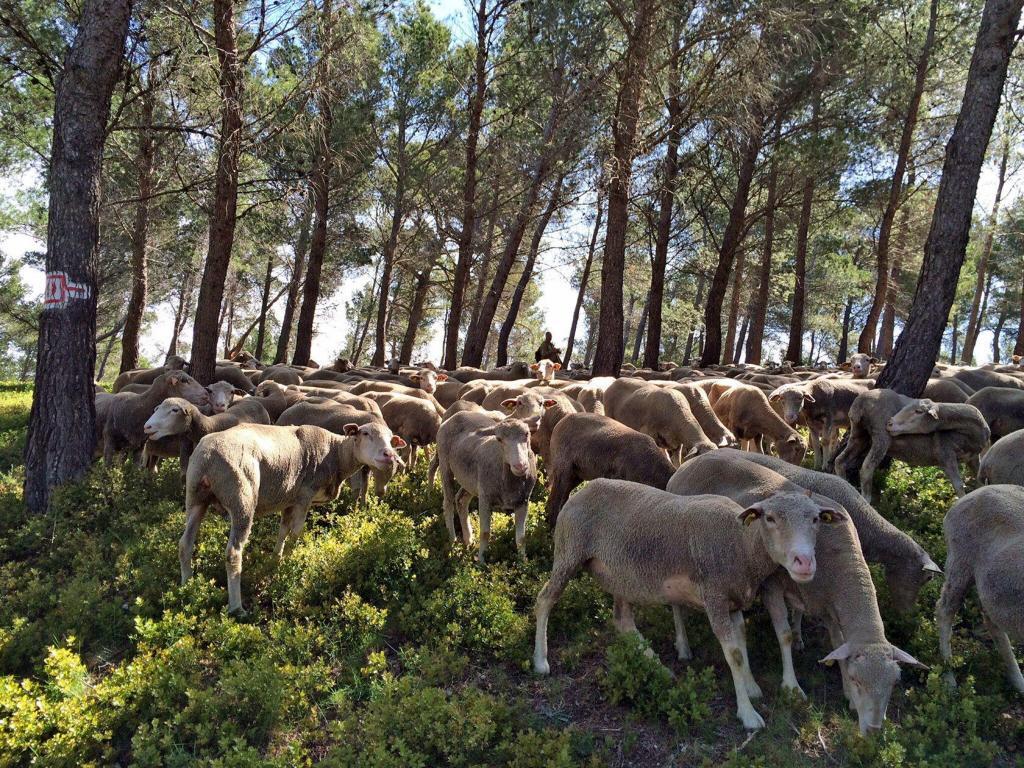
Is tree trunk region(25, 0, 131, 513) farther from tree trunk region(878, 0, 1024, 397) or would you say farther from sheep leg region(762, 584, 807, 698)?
tree trunk region(878, 0, 1024, 397)

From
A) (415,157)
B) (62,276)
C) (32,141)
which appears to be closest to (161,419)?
(62,276)

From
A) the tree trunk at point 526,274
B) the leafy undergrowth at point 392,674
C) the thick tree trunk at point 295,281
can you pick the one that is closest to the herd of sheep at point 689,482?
the leafy undergrowth at point 392,674

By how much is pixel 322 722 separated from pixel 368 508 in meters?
3.52

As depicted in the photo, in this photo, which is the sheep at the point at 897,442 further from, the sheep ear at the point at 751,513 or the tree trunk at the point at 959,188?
the sheep ear at the point at 751,513

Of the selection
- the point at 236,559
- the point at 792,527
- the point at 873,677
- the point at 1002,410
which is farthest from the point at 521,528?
the point at 1002,410

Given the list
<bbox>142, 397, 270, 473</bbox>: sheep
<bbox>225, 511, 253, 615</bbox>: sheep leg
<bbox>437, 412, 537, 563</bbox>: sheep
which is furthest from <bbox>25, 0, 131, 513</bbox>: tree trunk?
<bbox>437, 412, 537, 563</bbox>: sheep

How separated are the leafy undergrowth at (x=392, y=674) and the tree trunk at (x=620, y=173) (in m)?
8.38

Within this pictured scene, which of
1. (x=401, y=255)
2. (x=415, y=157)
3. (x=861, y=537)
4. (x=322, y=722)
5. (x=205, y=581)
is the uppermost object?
(x=415, y=157)

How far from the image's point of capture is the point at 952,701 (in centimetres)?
474

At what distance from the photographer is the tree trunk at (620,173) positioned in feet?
46.2

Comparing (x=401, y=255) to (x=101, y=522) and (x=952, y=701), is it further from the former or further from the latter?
(x=952, y=701)

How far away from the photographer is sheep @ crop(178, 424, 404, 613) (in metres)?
6.41

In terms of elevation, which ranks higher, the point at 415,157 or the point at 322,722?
the point at 415,157

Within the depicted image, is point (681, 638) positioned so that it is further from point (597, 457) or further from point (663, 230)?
point (663, 230)
